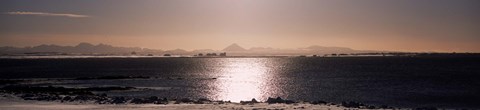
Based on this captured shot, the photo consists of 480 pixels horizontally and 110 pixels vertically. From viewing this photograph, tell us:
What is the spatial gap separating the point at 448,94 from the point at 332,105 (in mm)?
26743


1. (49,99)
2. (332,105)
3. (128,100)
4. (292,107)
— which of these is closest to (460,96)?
(332,105)

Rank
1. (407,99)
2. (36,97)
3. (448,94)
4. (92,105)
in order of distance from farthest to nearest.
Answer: (448,94) < (407,99) < (36,97) < (92,105)

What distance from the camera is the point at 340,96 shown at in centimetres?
5778

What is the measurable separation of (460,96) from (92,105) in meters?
38.5

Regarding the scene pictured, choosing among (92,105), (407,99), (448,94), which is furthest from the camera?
(448,94)

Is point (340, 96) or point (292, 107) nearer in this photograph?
point (292, 107)

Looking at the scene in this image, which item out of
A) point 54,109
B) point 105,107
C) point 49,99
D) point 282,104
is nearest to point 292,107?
point 282,104

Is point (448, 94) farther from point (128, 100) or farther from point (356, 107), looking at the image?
point (128, 100)

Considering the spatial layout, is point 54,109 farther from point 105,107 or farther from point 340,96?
point 340,96

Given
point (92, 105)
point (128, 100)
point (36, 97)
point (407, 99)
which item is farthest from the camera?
point (407, 99)

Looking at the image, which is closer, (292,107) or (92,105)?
(292,107)

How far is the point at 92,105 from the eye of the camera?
132ft

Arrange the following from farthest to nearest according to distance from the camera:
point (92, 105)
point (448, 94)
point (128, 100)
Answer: point (448, 94), point (128, 100), point (92, 105)

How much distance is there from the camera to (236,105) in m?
39.3
